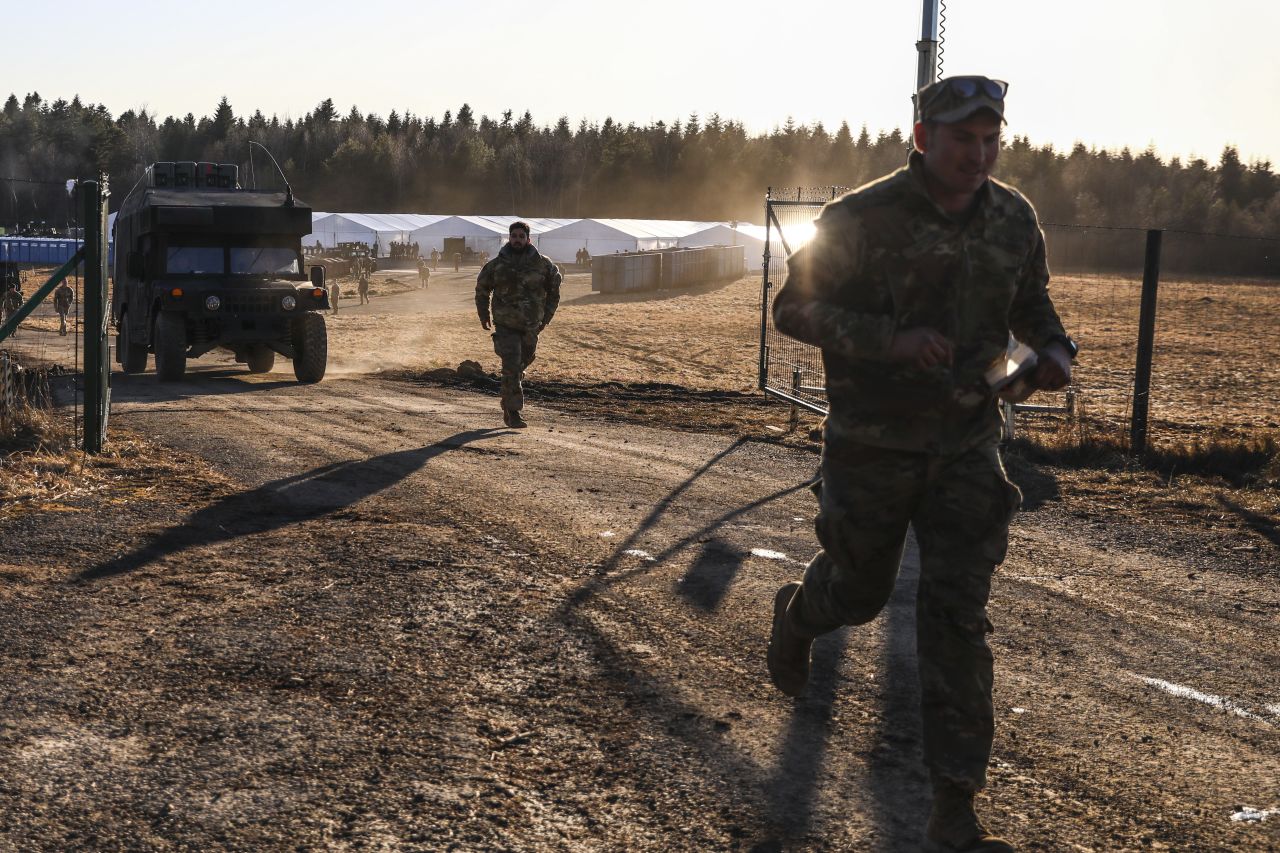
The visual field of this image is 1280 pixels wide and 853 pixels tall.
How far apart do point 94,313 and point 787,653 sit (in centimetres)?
635

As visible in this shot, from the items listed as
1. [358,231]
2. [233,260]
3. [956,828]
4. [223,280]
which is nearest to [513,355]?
[223,280]

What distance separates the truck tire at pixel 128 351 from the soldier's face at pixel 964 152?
53.4 feet

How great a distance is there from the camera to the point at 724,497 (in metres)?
8.72

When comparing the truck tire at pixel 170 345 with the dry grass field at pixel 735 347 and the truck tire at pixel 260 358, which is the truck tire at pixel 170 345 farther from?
the dry grass field at pixel 735 347

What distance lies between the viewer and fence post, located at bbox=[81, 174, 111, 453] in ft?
28.5

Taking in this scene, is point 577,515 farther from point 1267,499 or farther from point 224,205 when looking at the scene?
point 224,205

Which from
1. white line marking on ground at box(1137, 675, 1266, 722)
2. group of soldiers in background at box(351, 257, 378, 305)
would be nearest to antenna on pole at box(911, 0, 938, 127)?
white line marking on ground at box(1137, 675, 1266, 722)

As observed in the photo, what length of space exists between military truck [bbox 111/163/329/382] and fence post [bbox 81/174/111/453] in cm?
772

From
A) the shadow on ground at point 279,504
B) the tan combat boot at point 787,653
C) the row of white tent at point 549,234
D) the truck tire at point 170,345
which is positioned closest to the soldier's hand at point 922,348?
the tan combat boot at point 787,653

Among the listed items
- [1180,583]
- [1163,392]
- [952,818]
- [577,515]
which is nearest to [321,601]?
[577,515]

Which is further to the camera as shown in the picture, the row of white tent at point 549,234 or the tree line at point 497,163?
the tree line at point 497,163

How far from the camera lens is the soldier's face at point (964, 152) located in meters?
3.36

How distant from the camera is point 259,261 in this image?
57.2ft

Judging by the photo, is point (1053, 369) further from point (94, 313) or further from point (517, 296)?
point (517, 296)
